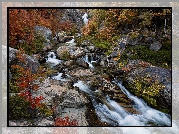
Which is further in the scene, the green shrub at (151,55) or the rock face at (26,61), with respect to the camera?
the green shrub at (151,55)

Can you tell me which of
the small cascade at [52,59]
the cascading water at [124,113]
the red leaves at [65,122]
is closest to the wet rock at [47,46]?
the small cascade at [52,59]

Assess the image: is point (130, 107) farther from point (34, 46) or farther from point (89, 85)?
point (34, 46)

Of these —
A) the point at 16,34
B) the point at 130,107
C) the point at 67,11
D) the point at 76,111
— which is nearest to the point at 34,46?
the point at 16,34

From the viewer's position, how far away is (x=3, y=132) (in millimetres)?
4824

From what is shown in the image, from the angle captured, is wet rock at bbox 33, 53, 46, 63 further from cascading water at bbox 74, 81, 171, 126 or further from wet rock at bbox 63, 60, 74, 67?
cascading water at bbox 74, 81, 171, 126

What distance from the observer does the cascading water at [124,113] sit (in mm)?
4863

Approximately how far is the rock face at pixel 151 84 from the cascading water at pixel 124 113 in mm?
88

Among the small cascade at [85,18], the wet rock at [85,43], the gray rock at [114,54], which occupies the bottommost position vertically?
the gray rock at [114,54]

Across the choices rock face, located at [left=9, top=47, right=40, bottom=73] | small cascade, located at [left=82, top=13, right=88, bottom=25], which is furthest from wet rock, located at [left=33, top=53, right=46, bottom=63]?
small cascade, located at [left=82, top=13, right=88, bottom=25]

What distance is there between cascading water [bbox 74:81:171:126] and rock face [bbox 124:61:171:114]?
0.09m

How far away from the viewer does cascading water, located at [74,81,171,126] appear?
486cm

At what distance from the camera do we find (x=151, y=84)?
4883 mm

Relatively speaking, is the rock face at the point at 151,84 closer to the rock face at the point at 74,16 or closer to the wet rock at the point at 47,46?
the rock face at the point at 74,16

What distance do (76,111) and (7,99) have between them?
3.15 ft
